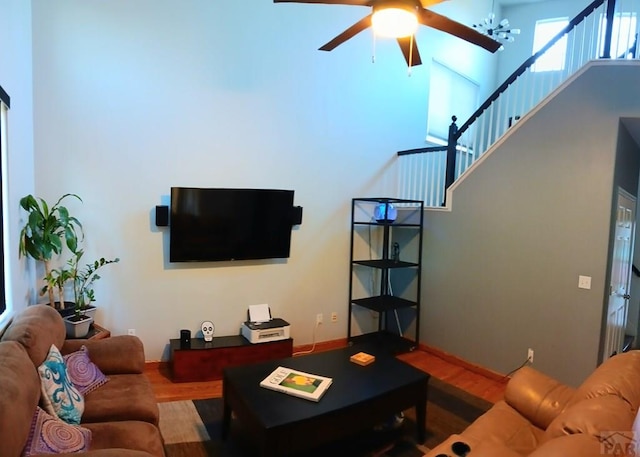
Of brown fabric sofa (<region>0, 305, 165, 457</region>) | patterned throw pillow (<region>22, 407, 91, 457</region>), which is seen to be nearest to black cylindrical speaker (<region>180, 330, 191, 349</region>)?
brown fabric sofa (<region>0, 305, 165, 457</region>)

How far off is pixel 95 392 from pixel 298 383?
1225 mm

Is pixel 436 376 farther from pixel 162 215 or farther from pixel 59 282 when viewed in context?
pixel 59 282

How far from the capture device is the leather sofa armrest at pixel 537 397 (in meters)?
2.27

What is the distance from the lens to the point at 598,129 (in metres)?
3.27

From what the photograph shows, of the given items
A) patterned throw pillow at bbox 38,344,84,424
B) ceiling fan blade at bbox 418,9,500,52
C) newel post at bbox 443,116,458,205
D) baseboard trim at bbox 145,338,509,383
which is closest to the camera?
patterned throw pillow at bbox 38,344,84,424

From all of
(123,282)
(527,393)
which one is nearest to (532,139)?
(527,393)

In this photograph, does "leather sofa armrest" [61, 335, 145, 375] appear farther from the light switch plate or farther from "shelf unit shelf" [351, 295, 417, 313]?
the light switch plate

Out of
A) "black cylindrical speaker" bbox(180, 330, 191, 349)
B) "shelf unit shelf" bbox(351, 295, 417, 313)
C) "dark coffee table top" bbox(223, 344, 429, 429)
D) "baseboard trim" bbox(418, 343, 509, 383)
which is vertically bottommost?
"baseboard trim" bbox(418, 343, 509, 383)

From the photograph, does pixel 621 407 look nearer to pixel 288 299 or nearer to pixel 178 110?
pixel 288 299

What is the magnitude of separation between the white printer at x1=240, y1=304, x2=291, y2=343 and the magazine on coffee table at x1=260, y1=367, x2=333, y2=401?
1234 millimetres

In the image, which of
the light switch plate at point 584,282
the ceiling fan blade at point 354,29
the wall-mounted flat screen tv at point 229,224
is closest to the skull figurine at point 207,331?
the wall-mounted flat screen tv at point 229,224

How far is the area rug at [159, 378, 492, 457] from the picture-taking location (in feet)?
8.59

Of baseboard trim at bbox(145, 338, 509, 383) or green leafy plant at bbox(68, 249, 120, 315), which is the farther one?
baseboard trim at bbox(145, 338, 509, 383)

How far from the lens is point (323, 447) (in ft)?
8.71
